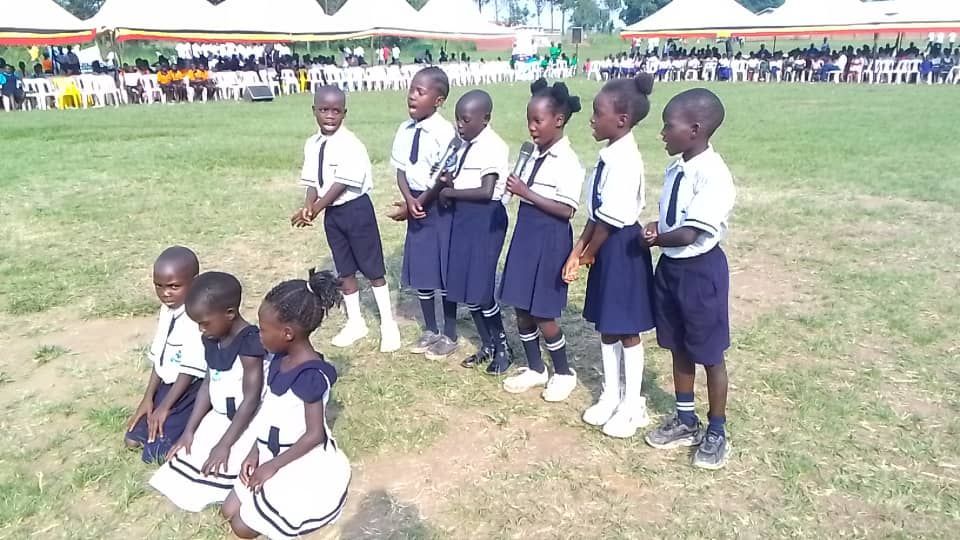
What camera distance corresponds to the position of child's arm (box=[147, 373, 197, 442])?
317 cm

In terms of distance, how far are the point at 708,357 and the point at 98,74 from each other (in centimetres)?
2197

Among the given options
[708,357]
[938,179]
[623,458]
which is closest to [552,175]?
[708,357]

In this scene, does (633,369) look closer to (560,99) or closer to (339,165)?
(560,99)

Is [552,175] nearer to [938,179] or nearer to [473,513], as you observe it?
[473,513]

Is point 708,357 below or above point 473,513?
above

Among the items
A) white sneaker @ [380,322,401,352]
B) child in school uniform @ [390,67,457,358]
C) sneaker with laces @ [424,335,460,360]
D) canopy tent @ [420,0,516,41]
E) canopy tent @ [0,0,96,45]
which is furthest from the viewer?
canopy tent @ [420,0,516,41]

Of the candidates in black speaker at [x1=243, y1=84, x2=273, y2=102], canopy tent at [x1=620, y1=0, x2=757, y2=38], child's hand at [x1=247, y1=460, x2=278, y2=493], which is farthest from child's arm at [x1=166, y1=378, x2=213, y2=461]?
canopy tent at [x1=620, y1=0, x2=757, y2=38]

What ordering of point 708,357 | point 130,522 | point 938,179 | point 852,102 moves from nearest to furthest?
point 130,522
point 708,357
point 938,179
point 852,102

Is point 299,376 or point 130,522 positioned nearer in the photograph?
point 299,376

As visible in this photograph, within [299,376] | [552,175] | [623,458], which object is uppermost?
[552,175]

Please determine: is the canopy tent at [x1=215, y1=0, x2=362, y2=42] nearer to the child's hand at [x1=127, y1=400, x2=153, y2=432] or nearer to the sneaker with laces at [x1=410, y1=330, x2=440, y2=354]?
the sneaker with laces at [x1=410, y1=330, x2=440, y2=354]

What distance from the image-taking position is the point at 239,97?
22.8 meters

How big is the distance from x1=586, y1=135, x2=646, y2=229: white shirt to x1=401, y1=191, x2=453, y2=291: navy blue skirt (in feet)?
4.06

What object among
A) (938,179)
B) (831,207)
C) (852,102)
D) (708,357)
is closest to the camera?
(708,357)
